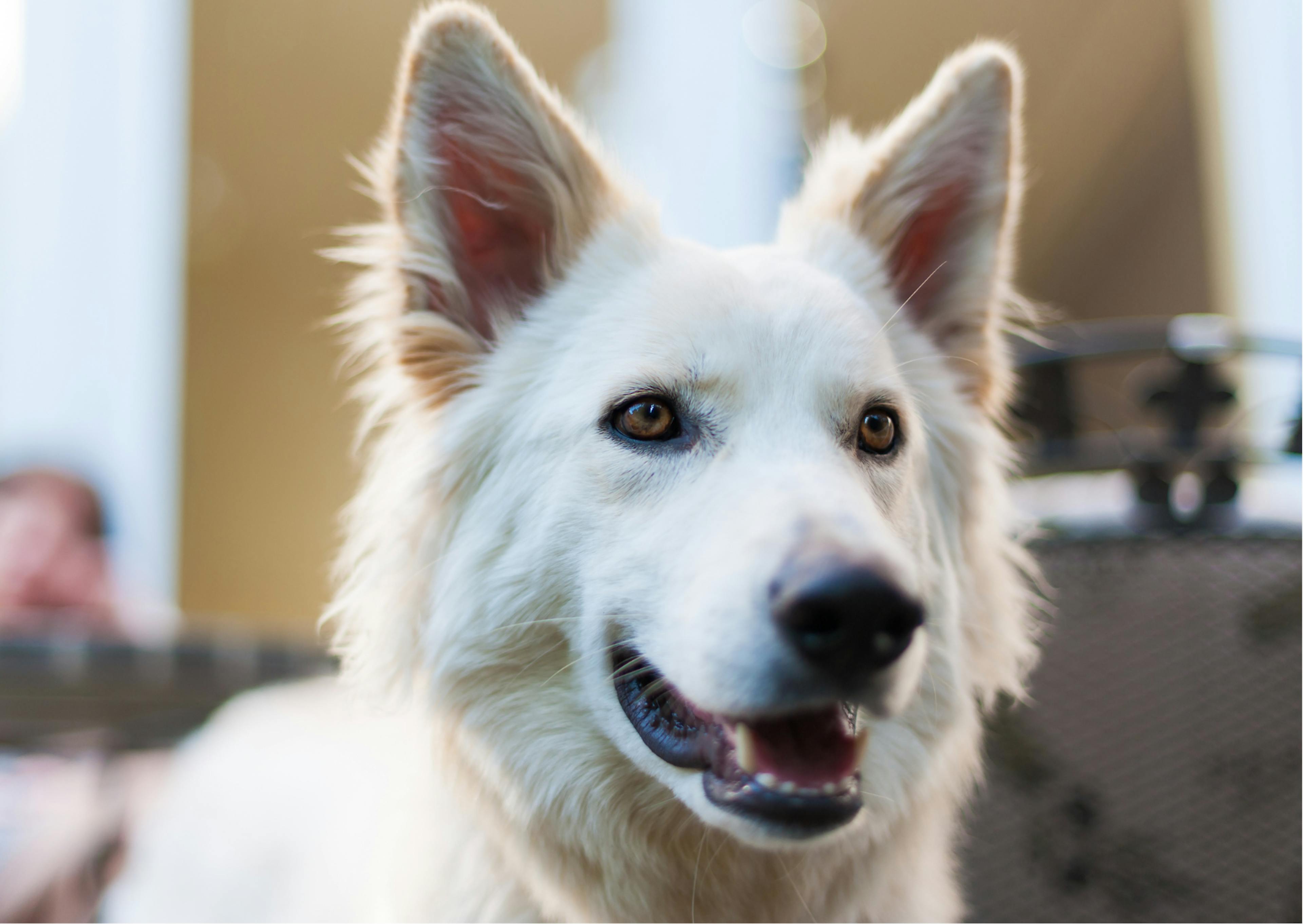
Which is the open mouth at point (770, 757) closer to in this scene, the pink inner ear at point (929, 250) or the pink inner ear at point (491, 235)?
the pink inner ear at point (491, 235)

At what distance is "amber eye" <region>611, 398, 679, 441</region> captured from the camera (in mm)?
1257

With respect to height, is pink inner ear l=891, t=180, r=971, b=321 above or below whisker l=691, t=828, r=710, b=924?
above

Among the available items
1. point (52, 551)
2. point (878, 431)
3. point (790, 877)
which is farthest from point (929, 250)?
point (52, 551)

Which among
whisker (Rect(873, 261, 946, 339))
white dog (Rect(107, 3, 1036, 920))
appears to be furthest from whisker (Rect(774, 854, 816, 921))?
whisker (Rect(873, 261, 946, 339))

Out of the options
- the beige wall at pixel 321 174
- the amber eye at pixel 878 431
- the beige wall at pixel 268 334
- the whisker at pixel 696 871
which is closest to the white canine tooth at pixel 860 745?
the whisker at pixel 696 871

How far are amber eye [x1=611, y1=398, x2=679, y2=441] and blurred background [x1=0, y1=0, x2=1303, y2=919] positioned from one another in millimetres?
566

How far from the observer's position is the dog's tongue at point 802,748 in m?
1.06

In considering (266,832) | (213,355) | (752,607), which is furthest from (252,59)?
(752,607)

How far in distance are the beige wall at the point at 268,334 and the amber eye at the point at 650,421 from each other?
488cm

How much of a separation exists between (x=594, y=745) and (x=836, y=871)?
41cm

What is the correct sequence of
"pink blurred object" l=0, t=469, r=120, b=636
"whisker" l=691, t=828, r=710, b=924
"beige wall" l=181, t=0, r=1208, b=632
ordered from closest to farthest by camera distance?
"whisker" l=691, t=828, r=710, b=924 < "pink blurred object" l=0, t=469, r=120, b=636 < "beige wall" l=181, t=0, r=1208, b=632

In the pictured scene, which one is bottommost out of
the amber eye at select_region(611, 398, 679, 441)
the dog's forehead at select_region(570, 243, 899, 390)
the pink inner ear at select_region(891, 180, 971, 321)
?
the amber eye at select_region(611, 398, 679, 441)

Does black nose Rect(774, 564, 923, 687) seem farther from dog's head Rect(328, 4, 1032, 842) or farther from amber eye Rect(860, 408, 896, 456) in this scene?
amber eye Rect(860, 408, 896, 456)

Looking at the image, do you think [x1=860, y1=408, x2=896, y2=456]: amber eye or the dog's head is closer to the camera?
the dog's head
